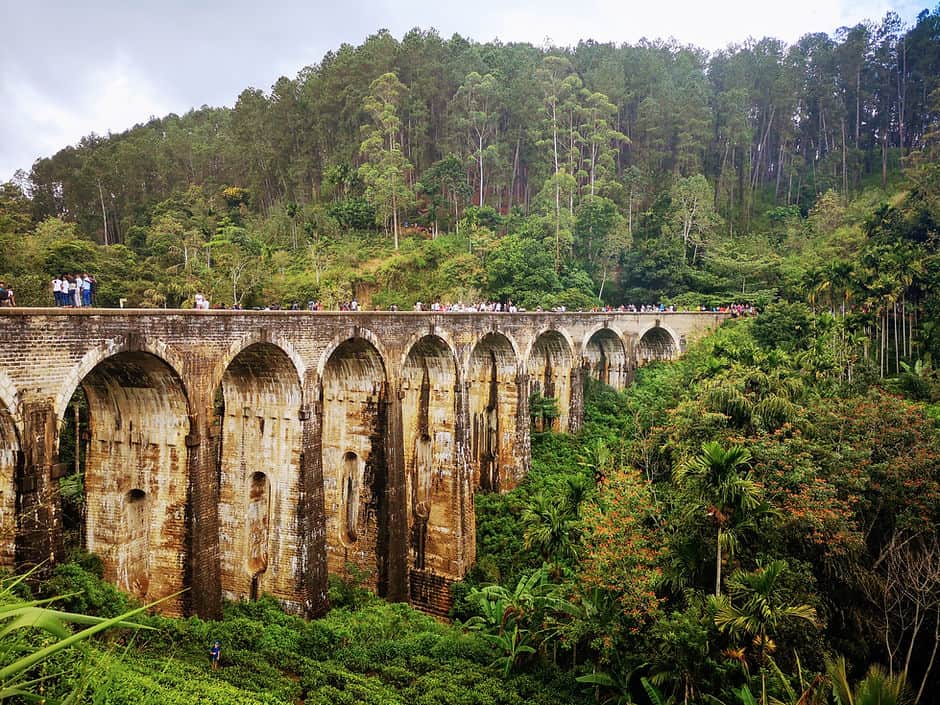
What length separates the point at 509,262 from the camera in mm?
40219

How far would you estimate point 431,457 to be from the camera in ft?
77.6

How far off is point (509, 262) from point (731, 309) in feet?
46.5

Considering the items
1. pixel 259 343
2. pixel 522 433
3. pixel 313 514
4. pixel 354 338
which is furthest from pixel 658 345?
pixel 259 343

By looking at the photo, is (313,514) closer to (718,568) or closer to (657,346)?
(718,568)

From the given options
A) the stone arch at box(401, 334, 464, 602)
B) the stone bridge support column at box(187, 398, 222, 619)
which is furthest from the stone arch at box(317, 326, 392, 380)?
the stone bridge support column at box(187, 398, 222, 619)

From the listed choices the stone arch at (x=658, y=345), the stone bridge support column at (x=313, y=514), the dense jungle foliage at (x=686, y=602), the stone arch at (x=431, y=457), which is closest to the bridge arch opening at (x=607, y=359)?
the stone arch at (x=658, y=345)

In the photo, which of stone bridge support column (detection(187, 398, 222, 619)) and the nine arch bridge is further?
stone bridge support column (detection(187, 398, 222, 619))

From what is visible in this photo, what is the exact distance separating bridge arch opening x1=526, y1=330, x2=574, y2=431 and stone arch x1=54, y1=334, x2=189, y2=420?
20601 millimetres

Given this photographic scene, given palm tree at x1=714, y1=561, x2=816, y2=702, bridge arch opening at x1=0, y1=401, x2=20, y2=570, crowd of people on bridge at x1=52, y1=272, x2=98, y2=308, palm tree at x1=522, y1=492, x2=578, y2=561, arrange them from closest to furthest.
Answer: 1. bridge arch opening at x1=0, y1=401, x2=20, y2=570
2. palm tree at x1=714, y1=561, x2=816, y2=702
3. crowd of people on bridge at x1=52, y1=272, x2=98, y2=308
4. palm tree at x1=522, y1=492, x2=578, y2=561

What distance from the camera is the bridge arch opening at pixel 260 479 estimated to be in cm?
1630

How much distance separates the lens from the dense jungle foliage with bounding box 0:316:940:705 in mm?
11727

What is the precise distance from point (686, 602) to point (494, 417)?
15.7 m

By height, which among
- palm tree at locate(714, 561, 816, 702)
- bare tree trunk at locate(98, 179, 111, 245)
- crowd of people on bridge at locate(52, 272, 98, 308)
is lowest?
palm tree at locate(714, 561, 816, 702)

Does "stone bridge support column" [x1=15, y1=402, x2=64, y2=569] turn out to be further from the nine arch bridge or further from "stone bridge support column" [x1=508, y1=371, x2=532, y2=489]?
"stone bridge support column" [x1=508, y1=371, x2=532, y2=489]
